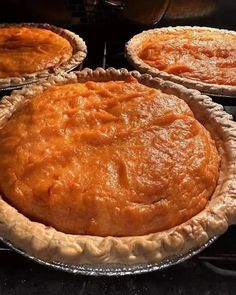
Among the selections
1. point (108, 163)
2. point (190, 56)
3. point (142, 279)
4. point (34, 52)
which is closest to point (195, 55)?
point (190, 56)

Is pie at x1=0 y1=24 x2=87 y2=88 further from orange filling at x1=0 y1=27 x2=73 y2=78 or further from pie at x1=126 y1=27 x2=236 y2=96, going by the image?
pie at x1=126 y1=27 x2=236 y2=96

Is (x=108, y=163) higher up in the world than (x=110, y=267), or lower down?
higher up

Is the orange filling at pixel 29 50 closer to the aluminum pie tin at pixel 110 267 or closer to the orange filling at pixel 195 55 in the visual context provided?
the orange filling at pixel 195 55

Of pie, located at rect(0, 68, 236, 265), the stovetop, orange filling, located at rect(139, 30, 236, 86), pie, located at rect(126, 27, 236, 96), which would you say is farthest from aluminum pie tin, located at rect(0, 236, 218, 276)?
orange filling, located at rect(139, 30, 236, 86)

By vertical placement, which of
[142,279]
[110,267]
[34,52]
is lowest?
[142,279]

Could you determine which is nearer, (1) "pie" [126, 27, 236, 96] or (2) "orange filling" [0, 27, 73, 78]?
(1) "pie" [126, 27, 236, 96]

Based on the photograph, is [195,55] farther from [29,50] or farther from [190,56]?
[29,50]

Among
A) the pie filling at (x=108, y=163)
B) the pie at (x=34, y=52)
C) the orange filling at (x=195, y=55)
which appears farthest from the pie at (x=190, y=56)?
the pie filling at (x=108, y=163)
